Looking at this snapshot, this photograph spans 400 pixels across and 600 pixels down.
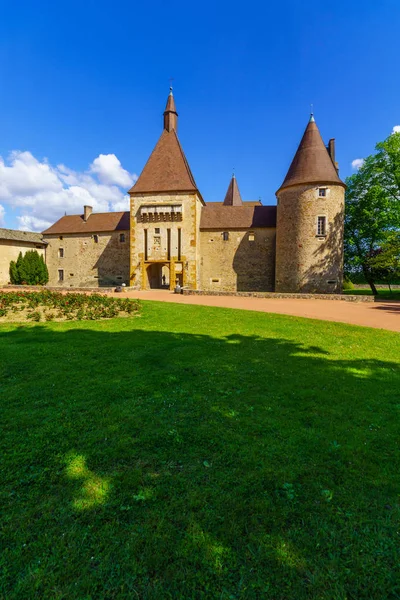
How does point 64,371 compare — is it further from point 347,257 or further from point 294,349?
point 347,257

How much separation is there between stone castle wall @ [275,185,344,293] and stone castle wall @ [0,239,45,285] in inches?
1232

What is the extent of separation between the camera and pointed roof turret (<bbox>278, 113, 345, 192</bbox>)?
24953 mm

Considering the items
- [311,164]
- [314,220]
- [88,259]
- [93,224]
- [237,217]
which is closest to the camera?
[314,220]

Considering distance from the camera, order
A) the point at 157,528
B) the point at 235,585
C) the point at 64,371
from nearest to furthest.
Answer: the point at 235,585
the point at 157,528
the point at 64,371

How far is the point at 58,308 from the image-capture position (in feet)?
40.1

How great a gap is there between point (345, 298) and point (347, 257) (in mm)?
10944

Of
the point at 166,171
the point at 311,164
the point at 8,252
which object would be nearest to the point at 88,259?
the point at 8,252

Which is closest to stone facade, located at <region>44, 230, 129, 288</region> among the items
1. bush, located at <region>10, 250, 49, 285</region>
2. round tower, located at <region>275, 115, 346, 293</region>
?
bush, located at <region>10, 250, 49, 285</region>

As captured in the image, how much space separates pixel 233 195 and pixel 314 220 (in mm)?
22367

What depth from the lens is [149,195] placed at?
28906 mm

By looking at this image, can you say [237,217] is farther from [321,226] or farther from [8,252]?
[8,252]

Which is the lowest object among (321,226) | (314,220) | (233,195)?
(321,226)

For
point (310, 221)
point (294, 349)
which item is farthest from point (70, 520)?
point (310, 221)

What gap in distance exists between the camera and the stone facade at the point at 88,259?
33.9 m
